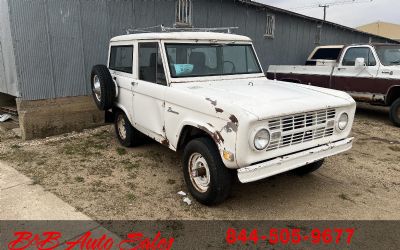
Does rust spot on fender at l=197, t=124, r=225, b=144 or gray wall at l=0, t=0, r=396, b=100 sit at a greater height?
gray wall at l=0, t=0, r=396, b=100

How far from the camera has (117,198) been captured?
13.6 feet

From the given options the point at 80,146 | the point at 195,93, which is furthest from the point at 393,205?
the point at 80,146

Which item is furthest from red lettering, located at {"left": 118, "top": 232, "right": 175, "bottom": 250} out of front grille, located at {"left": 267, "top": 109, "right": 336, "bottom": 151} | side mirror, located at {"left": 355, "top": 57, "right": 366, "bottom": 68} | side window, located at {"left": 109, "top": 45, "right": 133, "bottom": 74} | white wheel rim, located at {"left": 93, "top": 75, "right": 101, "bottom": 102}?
side mirror, located at {"left": 355, "top": 57, "right": 366, "bottom": 68}

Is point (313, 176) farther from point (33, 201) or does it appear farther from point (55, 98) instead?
point (55, 98)

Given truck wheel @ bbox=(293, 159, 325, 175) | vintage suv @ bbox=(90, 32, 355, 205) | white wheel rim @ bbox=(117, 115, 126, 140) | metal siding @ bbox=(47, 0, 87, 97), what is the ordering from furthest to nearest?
1. metal siding @ bbox=(47, 0, 87, 97)
2. white wheel rim @ bbox=(117, 115, 126, 140)
3. truck wheel @ bbox=(293, 159, 325, 175)
4. vintage suv @ bbox=(90, 32, 355, 205)

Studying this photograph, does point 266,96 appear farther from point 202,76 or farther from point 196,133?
point 202,76

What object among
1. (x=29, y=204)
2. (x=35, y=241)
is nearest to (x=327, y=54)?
(x=29, y=204)

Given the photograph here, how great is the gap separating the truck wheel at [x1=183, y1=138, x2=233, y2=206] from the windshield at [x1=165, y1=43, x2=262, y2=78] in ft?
3.76

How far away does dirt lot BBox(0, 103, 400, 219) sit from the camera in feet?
12.6

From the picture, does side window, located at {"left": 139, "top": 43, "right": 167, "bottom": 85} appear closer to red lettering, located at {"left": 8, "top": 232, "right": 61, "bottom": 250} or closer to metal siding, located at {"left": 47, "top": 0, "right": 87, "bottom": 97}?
red lettering, located at {"left": 8, "top": 232, "right": 61, "bottom": 250}

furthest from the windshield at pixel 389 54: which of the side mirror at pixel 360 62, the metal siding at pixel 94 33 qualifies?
the metal siding at pixel 94 33

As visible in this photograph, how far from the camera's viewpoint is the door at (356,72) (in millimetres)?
8461

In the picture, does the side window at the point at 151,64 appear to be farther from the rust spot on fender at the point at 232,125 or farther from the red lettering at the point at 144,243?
the red lettering at the point at 144,243

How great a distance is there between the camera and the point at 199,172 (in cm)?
390
